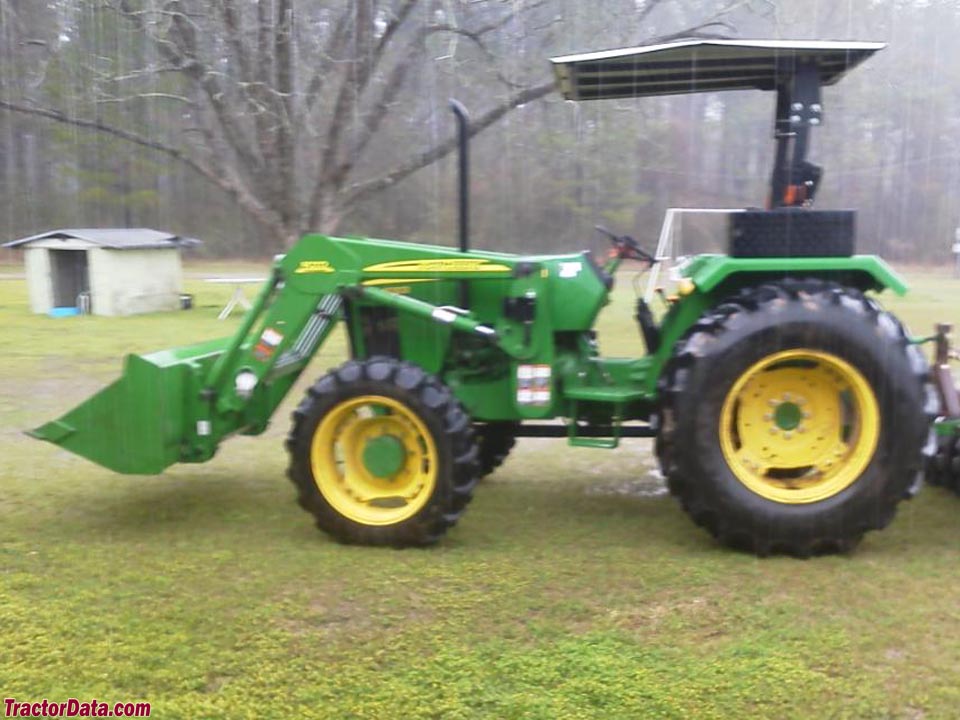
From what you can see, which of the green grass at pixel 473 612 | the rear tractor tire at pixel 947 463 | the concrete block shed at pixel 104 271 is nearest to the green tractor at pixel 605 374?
the green grass at pixel 473 612

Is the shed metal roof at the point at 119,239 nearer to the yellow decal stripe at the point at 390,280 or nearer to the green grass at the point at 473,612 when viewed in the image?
the green grass at the point at 473,612

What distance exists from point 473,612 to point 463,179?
2047 millimetres

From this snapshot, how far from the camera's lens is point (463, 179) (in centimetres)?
459

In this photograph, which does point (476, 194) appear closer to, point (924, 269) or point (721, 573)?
point (924, 269)

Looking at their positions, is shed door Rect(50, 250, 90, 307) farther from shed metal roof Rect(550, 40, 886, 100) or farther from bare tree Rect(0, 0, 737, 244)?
shed metal roof Rect(550, 40, 886, 100)

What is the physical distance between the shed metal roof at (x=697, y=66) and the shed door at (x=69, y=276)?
497 inches

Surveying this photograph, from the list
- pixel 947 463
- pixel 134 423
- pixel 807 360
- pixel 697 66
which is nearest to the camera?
pixel 807 360

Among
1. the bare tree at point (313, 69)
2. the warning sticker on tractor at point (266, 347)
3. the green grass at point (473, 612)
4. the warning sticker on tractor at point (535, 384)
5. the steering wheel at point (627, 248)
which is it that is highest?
the bare tree at point (313, 69)

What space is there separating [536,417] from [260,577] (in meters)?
1.45

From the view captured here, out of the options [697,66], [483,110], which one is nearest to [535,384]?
[697,66]

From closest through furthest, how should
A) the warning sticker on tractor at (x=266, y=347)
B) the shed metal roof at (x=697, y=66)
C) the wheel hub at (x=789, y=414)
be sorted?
the shed metal roof at (x=697, y=66)
the wheel hub at (x=789, y=414)
the warning sticker on tractor at (x=266, y=347)

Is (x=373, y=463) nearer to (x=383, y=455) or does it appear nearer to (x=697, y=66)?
(x=383, y=455)

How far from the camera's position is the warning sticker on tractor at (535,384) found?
4.58 m

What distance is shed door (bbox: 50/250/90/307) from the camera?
51.2 ft
